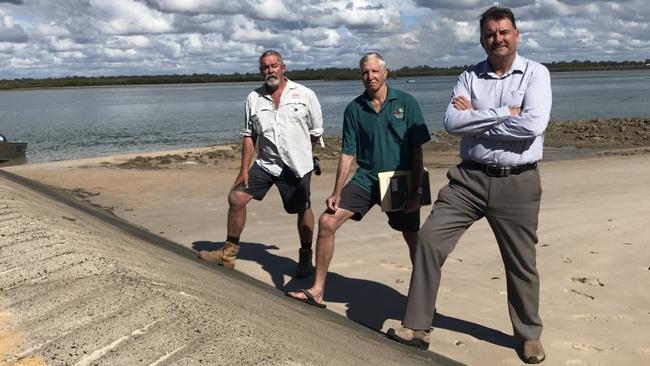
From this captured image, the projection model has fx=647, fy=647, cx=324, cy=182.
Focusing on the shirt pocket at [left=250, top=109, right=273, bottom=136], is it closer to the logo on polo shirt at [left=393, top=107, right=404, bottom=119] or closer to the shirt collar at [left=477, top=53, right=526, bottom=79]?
the logo on polo shirt at [left=393, top=107, right=404, bottom=119]

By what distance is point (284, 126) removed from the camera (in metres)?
5.68

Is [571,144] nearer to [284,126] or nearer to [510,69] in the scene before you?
[284,126]

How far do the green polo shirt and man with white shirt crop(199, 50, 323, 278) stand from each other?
104cm

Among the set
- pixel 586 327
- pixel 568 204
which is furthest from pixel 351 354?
pixel 568 204

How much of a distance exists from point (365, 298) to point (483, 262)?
1474 millimetres

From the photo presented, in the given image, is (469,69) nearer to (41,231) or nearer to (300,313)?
(300,313)

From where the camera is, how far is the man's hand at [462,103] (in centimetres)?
388

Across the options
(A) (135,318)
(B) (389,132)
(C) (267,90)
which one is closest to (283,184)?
(C) (267,90)

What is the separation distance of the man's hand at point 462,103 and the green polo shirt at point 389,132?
28.6 inches

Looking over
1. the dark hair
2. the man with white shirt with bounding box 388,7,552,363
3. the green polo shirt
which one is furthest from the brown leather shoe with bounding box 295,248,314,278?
the dark hair

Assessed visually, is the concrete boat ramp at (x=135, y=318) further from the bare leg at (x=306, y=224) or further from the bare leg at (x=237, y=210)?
the bare leg at (x=306, y=224)

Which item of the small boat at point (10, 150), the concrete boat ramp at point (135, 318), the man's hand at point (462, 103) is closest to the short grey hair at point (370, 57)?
the man's hand at point (462, 103)

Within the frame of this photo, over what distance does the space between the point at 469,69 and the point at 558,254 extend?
125 inches

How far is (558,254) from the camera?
21.2ft
